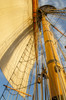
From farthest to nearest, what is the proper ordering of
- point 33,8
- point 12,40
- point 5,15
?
1. point 33,8
2. point 12,40
3. point 5,15

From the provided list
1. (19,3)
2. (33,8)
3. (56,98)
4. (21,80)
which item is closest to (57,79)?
(56,98)

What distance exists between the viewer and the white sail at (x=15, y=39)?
4.10 metres

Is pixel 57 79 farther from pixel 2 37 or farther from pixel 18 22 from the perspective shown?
pixel 18 22

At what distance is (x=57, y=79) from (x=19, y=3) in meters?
4.55

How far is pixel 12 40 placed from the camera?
4.56 m

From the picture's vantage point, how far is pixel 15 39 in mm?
4699

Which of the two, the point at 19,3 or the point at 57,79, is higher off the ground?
the point at 19,3

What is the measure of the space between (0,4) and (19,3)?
142cm

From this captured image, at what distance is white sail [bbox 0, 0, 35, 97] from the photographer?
410 centimetres

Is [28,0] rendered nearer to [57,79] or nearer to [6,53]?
[6,53]

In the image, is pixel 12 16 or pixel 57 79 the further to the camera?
pixel 12 16

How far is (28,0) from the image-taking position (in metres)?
5.34

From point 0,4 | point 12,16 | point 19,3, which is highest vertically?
point 19,3

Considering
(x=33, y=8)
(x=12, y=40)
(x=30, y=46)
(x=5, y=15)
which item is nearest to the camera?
(x=5, y=15)
